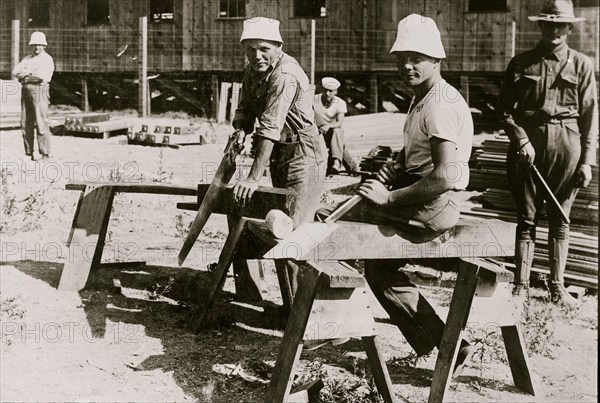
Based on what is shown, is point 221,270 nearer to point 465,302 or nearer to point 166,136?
point 465,302

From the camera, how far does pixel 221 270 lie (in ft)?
17.7

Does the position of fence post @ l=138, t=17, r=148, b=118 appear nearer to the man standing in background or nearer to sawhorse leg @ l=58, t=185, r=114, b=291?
the man standing in background

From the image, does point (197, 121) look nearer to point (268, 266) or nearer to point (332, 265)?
point (268, 266)

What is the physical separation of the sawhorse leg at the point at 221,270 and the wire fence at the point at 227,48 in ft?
43.7

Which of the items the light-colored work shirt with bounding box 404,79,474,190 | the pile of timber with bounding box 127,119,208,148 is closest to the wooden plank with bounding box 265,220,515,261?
the light-colored work shirt with bounding box 404,79,474,190

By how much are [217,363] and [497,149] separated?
6.19m

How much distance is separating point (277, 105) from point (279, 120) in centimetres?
11

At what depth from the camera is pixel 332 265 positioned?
4.09 metres

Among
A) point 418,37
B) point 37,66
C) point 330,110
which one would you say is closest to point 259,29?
point 418,37

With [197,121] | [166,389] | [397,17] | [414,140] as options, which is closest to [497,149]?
[414,140]

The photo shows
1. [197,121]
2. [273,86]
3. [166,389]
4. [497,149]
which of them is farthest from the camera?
[197,121]

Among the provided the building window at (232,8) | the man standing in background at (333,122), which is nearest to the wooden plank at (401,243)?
the man standing in background at (333,122)

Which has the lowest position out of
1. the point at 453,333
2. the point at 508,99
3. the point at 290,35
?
the point at 453,333

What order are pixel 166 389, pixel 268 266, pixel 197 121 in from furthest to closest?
pixel 197 121 → pixel 268 266 → pixel 166 389
